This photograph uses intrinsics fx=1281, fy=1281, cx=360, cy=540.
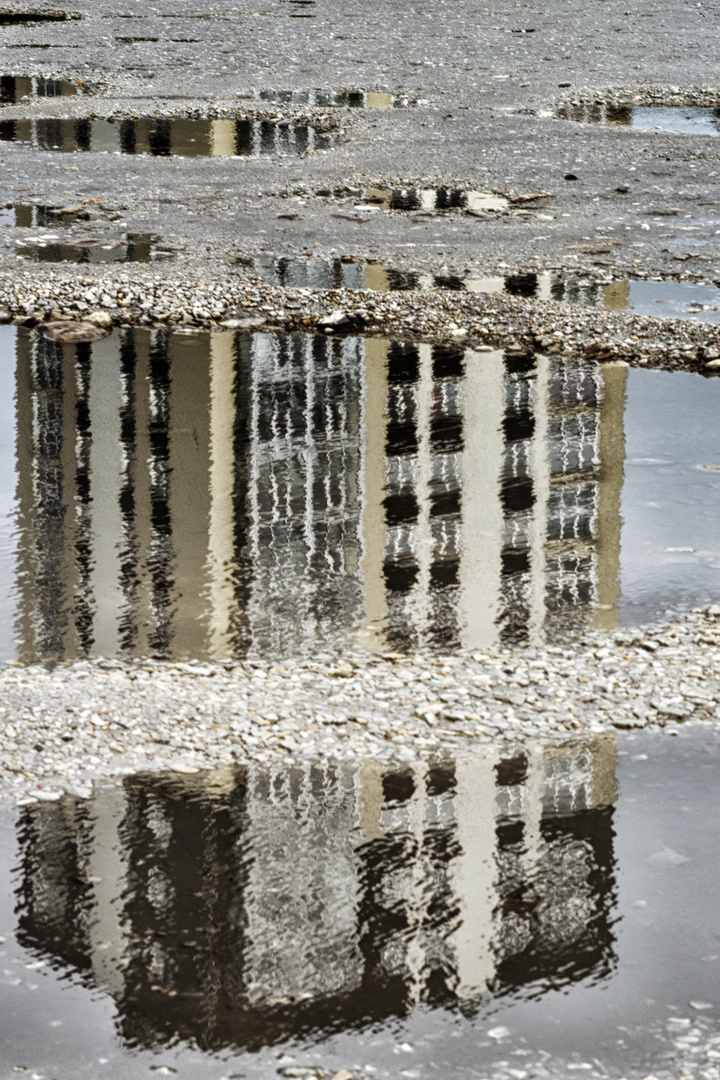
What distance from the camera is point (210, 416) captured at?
707 centimetres

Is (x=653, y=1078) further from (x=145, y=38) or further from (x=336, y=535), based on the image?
(x=145, y=38)

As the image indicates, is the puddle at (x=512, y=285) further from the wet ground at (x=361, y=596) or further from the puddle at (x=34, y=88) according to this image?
the puddle at (x=34, y=88)

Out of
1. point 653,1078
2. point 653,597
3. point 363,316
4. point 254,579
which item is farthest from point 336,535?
point 653,1078

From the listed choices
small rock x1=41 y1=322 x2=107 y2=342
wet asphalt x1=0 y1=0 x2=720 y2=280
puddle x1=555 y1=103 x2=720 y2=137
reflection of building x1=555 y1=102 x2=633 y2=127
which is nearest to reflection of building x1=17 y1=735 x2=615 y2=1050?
small rock x1=41 y1=322 x2=107 y2=342

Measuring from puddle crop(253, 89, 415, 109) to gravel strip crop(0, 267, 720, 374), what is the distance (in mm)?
6773

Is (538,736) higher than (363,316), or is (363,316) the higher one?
(363,316)

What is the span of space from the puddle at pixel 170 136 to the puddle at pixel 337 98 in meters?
1.13

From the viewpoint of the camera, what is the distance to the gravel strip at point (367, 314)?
780 centimetres

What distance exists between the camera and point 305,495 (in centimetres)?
633

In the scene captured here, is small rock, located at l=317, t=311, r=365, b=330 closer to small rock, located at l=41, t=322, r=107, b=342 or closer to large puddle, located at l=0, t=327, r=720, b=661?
large puddle, located at l=0, t=327, r=720, b=661

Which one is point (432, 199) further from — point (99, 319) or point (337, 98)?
point (337, 98)

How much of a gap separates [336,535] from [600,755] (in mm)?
2083

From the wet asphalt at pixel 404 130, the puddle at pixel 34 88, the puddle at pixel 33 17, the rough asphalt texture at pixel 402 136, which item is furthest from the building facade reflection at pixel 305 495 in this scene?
the puddle at pixel 33 17

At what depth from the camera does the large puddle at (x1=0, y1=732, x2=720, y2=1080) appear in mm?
3047
